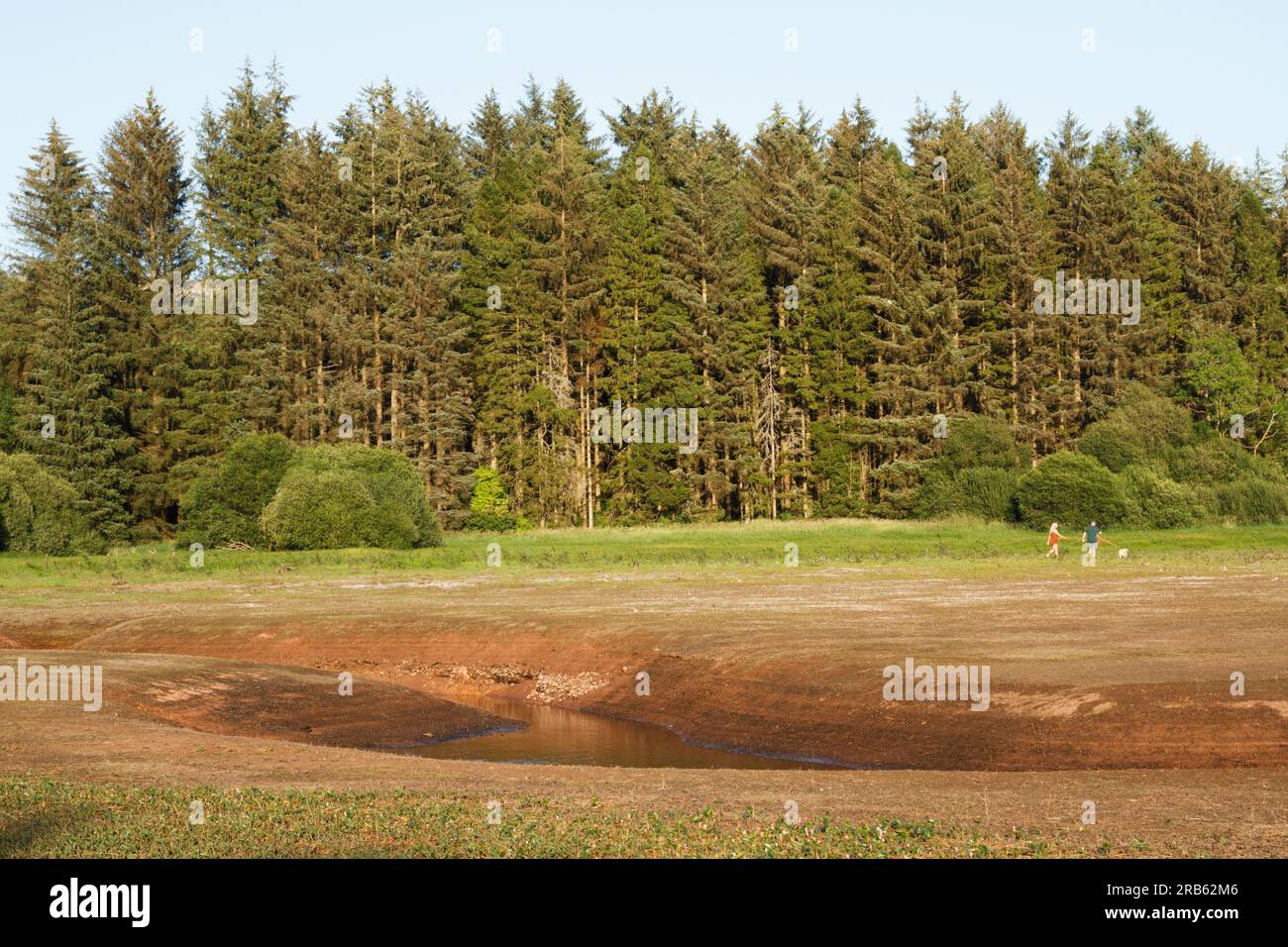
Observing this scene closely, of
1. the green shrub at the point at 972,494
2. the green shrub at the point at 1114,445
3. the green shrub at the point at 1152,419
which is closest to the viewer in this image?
the green shrub at the point at 972,494

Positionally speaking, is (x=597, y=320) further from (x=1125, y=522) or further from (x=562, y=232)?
(x=1125, y=522)

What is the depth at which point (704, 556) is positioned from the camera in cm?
5691

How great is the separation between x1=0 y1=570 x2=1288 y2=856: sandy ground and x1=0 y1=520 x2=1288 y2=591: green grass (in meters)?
6.62

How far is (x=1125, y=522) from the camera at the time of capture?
6606cm

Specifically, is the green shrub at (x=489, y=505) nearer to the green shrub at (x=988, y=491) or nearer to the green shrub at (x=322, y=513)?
the green shrub at (x=322, y=513)

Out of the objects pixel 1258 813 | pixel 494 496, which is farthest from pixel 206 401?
pixel 1258 813

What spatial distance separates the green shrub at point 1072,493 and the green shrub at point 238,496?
36.5 m

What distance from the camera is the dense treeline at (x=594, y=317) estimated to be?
78938 millimetres

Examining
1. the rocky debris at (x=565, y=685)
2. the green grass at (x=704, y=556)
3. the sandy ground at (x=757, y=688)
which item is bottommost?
the rocky debris at (x=565, y=685)

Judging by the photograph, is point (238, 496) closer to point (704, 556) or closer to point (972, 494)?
point (704, 556)

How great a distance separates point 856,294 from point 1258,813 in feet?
230

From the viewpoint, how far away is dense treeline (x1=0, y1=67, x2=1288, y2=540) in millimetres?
78938

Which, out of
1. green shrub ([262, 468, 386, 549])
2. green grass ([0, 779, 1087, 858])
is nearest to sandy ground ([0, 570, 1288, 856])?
green grass ([0, 779, 1087, 858])

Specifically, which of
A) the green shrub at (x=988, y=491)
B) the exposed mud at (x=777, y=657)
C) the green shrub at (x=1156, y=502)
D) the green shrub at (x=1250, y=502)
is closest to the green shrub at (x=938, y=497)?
the green shrub at (x=988, y=491)
